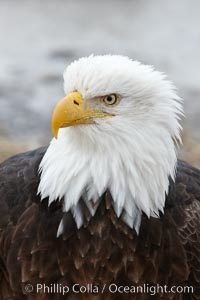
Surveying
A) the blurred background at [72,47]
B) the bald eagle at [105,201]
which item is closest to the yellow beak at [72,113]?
the bald eagle at [105,201]

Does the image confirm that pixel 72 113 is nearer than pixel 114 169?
Yes

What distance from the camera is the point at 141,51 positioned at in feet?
34.3

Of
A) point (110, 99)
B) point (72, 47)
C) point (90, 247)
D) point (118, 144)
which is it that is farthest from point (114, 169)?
point (72, 47)

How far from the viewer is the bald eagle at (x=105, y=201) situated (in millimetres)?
4145

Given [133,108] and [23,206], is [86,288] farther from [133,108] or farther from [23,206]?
[133,108]

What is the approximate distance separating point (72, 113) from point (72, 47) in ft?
21.5

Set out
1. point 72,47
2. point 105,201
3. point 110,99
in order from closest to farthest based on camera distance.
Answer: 1. point 110,99
2. point 105,201
3. point 72,47

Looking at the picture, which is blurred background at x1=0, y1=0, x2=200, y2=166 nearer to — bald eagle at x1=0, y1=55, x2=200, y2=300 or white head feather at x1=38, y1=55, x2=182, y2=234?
bald eagle at x1=0, y1=55, x2=200, y2=300

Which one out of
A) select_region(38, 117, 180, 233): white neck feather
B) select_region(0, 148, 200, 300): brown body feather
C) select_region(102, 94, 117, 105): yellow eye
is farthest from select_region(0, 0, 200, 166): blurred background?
select_region(102, 94, 117, 105): yellow eye

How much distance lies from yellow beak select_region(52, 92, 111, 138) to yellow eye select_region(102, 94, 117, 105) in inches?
2.3

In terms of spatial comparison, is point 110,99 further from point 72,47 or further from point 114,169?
point 72,47

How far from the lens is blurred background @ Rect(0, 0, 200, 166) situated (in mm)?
8328

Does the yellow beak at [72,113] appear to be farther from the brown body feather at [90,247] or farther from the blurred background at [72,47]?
the blurred background at [72,47]

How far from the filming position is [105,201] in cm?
437
